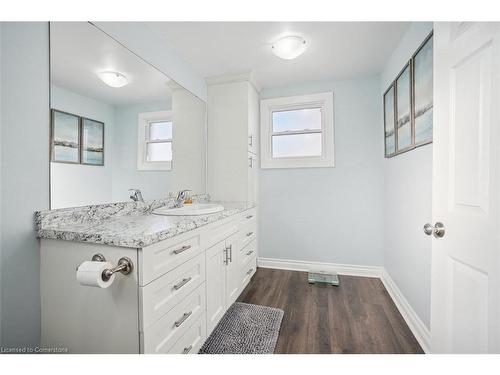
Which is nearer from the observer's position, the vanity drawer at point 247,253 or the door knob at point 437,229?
the door knob at point 437,229

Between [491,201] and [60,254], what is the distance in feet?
5.52

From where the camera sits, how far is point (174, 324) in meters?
1.05

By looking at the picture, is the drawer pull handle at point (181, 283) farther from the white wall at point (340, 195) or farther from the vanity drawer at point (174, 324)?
the white wall at point (340, 195)

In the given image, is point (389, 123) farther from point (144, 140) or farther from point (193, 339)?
point (193, 339)

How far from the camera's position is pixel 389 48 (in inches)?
77.8

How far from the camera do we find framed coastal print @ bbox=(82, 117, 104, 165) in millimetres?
1270

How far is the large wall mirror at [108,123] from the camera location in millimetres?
1125

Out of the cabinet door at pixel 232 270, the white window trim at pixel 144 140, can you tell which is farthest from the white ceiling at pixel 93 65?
the cabinet door at pixel 232 270

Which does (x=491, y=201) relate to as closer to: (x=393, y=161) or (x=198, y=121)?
(x=393, y=161)

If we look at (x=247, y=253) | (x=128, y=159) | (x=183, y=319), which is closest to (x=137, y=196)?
(x=128, y=159)

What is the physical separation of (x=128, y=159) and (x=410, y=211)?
2.16 metres

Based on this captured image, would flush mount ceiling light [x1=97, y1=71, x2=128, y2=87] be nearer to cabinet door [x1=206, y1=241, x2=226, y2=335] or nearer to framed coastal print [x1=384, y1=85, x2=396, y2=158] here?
cabinet door [x1=206, y1=241, x2=226, y2=335]

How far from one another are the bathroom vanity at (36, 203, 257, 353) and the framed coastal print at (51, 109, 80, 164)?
29cm

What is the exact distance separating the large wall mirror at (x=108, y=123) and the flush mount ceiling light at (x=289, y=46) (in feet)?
3.19
